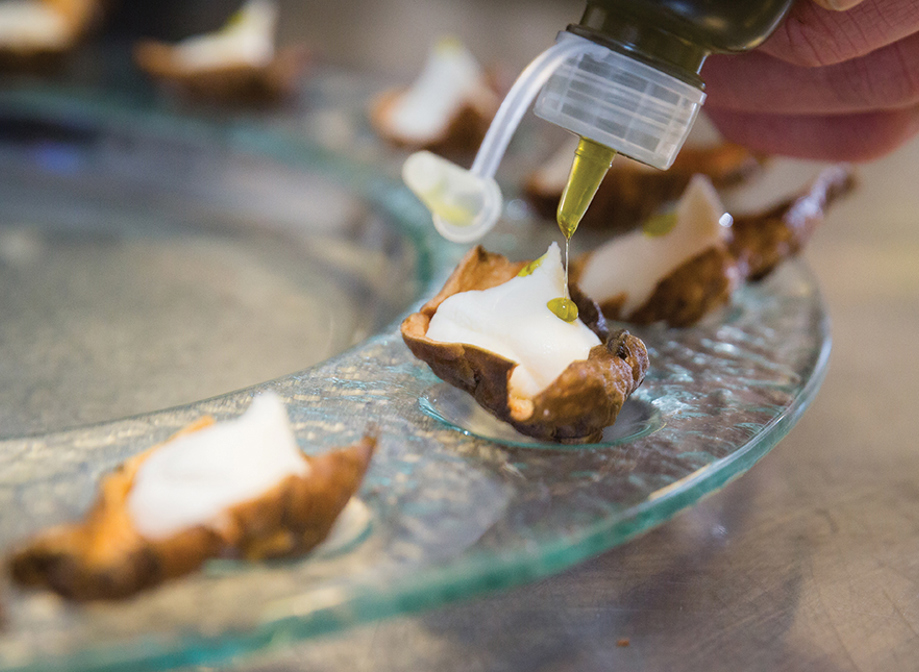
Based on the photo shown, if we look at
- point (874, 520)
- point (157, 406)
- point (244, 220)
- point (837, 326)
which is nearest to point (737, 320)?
point (874, 520)

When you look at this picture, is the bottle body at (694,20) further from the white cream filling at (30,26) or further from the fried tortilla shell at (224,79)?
the white cream filling at (30,26)

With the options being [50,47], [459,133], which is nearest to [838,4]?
[459,133]

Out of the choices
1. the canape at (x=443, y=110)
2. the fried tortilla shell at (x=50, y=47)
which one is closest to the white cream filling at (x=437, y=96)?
the canape at (x=443, y=110)

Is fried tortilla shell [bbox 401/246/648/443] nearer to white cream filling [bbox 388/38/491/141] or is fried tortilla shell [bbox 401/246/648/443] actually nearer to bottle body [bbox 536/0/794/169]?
bottle body [bbox 536/0/794/169]

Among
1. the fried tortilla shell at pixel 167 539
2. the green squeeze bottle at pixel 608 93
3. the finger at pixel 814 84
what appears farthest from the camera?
the finger at pixel 814 84

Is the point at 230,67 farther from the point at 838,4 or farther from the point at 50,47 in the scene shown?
the point at 838,4

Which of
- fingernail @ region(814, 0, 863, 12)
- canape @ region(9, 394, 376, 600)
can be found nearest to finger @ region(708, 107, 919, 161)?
fingernail @ region(814, 0, 863, 12)
